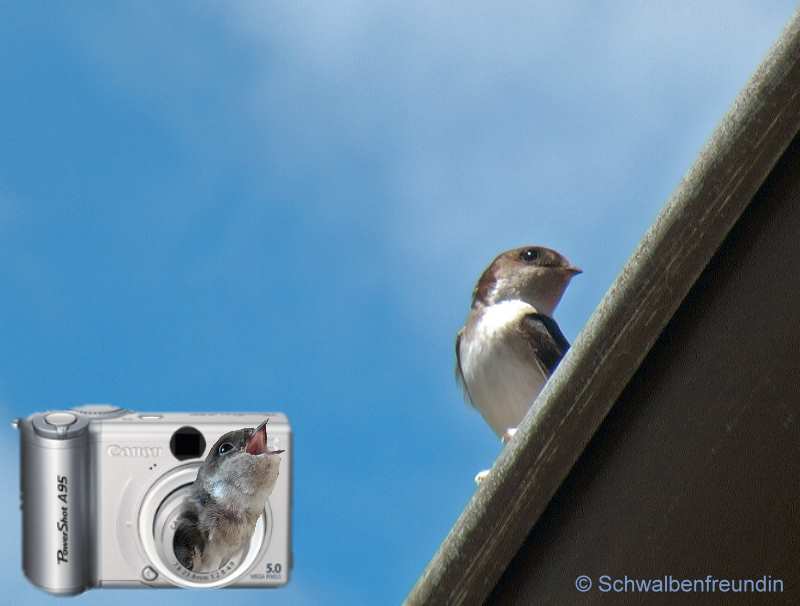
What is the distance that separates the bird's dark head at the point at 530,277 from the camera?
3719 millimetres

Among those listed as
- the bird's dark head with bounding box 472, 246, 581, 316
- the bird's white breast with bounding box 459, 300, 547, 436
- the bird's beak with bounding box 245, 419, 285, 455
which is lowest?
the bird's beak with bounding box 245, 419, 285, 455

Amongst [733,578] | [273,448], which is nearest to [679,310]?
[733,578]

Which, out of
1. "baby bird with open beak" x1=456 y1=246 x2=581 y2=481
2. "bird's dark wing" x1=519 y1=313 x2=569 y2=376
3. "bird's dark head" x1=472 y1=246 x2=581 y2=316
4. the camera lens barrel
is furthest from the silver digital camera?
"bird's dark head" x1=472 y1=246 x2=581 y2=316

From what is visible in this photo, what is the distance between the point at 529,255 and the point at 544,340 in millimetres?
409

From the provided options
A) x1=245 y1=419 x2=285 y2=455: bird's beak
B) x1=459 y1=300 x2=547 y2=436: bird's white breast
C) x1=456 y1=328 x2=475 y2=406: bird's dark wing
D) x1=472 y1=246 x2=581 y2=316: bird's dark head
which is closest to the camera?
x1=245 y1=419 x2=285 y2=455: bird's beak

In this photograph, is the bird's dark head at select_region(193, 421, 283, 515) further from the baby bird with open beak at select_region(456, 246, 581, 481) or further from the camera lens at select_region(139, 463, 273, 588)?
the baby bird with open beak at select_region(456, 246, 581, 481)

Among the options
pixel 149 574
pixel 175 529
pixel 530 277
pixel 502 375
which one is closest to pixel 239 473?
pixel 175 529

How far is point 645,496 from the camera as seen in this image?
1719 millimetres

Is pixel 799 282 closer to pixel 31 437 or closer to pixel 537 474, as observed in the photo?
pixel 537 474

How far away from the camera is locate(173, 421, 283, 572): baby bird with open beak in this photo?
2287 millimetres

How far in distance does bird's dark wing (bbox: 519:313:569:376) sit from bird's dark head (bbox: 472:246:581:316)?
7.8 inches

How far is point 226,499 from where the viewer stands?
2324mm

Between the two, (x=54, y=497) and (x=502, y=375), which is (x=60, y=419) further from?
(x=502, y=375)

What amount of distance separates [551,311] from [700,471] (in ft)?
6.77
